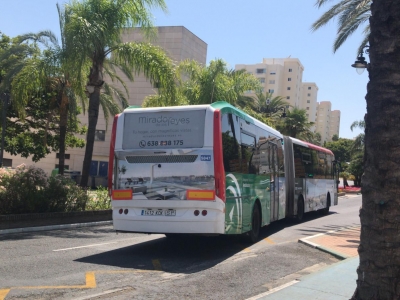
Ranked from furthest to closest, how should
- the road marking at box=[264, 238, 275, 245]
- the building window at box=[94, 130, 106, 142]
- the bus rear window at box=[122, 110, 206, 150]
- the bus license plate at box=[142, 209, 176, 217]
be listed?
the building window at box=[94, 130, 106, 142]
the road marking at box=[264, 238, 275, 245]
the bus rear window at box=[122, 110, 206, 150]
the bus license plate at box=[142, 209, 176, 217]

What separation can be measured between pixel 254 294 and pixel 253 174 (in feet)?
17.4

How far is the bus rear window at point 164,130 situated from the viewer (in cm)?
990

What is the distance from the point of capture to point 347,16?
1756cm

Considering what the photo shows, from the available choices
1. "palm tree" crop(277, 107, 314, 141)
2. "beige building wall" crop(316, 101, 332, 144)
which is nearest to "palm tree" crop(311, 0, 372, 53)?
"palm tree" crop(277, 107, 314, 141)

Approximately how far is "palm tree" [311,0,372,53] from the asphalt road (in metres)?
8.70

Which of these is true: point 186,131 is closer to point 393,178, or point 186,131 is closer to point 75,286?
point 75,286

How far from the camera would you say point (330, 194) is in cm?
2370

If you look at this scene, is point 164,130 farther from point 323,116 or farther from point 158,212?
point 323,116

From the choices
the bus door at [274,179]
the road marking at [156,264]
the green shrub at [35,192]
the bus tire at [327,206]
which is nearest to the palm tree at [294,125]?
the bus tire at [327,206]

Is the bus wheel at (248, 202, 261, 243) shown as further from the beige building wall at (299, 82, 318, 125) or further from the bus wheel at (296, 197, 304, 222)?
the beige building wall at (299, 82, 318, 125)

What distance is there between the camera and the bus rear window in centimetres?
990

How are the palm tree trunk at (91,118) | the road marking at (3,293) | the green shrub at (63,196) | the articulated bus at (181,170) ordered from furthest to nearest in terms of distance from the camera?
the palm tree trunk at (91,118) < the green shrub at (63,196) < the articulated bus at (181,170) < the road marking at (3,293)

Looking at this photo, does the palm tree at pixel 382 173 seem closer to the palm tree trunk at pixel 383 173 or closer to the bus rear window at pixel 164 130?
the palm tree trunk at pixel 383 173

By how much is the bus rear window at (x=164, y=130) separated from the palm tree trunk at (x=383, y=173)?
6097mm
